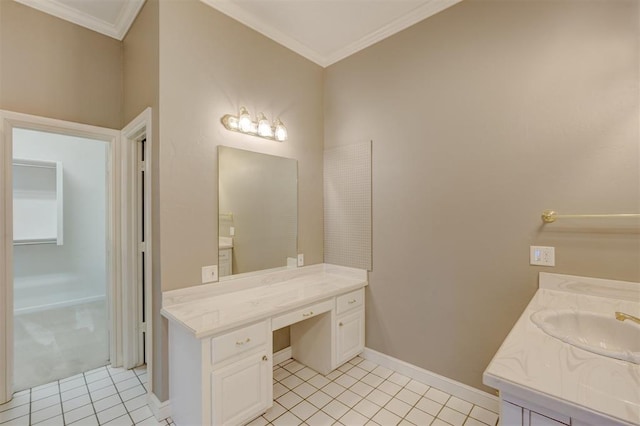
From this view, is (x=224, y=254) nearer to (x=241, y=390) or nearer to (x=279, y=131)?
(x=241, y=390)

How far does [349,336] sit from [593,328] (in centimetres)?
163

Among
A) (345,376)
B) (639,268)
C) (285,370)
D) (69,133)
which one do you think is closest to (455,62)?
(639,268)

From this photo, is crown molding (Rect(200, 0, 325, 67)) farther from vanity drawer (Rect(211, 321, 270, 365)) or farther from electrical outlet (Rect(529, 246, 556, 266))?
electrical outlet (Rect(529, 246, 556, 266))

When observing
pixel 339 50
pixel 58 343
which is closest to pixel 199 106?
pixel 339 50

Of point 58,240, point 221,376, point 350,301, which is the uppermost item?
point 58,240

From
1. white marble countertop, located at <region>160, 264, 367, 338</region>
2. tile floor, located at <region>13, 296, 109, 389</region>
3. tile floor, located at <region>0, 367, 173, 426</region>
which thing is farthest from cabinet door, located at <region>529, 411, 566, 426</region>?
tile floor, located at <region>13, 296, 109, 389</region>

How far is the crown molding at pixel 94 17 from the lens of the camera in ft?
6.93

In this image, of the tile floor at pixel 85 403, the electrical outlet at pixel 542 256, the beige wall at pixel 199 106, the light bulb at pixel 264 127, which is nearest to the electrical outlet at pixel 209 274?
the beige wall at pixel 199 106

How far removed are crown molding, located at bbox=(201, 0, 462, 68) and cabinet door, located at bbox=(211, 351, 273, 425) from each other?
2.51 m

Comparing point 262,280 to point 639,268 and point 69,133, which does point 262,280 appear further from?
point 639,268

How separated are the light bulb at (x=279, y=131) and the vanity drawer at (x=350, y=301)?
1.48 meters

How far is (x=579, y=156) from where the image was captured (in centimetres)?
164

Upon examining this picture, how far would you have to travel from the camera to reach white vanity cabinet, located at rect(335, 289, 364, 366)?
237 centimetres

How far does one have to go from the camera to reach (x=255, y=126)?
7.76 feet
